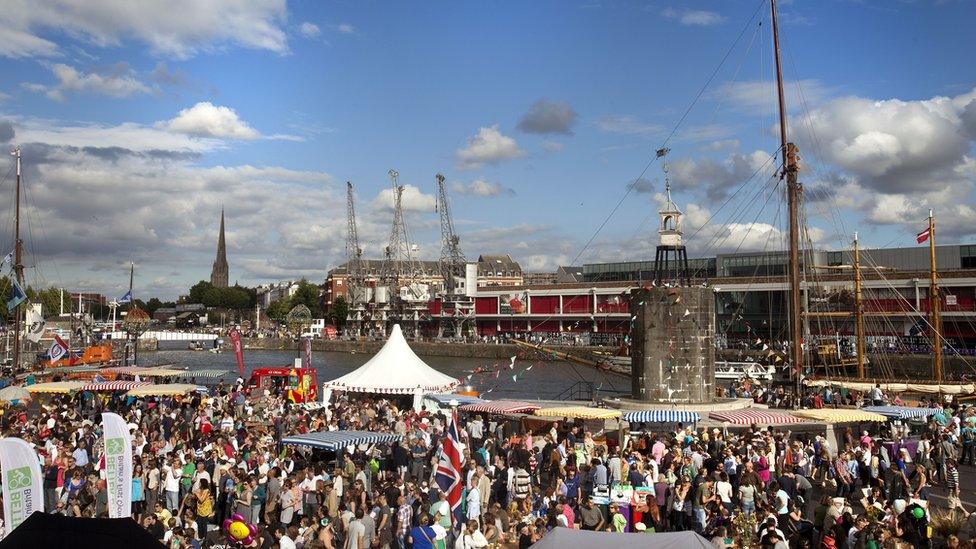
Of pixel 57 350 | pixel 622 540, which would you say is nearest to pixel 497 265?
pixel 57 350

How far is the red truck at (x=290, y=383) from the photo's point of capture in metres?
34.3

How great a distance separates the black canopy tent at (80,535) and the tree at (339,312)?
164452 millimetres

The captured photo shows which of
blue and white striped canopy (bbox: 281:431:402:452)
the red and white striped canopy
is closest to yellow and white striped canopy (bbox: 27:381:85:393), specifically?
the red and white striped canopy

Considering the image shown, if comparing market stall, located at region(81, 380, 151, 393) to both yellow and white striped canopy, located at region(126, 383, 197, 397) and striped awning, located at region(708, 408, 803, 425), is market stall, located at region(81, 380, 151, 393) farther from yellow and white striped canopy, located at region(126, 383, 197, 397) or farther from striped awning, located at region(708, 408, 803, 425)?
striped awning, located at region(708, 408, 803, 425)

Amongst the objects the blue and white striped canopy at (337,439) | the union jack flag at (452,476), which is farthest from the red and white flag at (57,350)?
the union jack flag at (452,476)

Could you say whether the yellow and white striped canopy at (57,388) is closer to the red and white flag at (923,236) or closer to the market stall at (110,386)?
the market stall at (110,386)

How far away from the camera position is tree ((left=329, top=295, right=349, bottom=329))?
168 metres

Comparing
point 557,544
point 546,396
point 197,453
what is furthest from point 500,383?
point 557,544

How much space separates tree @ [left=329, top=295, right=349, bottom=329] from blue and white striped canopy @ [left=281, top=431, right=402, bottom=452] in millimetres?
149204

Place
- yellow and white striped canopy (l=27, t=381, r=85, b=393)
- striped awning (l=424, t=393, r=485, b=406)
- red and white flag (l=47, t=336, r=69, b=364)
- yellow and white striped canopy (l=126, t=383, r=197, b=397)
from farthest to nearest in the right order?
red and white flag (l=47, t=336, r=69, b=364)
yellow and white striped canopy (l=27, t=381, r=85, b=393)
yellow and white striped canopy (l=126, t=383, r=197, b=397)
striped awning (l=424, t=393, r=485, b=406)

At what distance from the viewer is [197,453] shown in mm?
18922

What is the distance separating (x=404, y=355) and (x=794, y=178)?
810 inches

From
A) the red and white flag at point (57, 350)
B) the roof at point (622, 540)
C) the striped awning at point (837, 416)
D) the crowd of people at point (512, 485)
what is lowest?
the crowd of people at point (512, 485)

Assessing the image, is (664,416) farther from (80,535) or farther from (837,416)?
(80,535)
